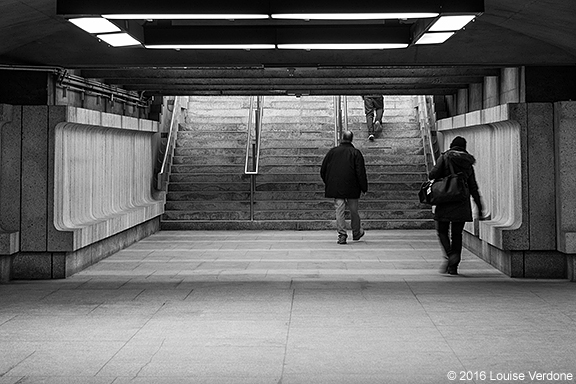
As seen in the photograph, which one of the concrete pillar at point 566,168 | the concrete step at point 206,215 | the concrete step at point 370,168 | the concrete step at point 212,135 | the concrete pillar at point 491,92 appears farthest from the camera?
the concrete step at point 212,135

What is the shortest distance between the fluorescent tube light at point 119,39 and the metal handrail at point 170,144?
28.5 ft

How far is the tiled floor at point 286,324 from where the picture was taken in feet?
16.7

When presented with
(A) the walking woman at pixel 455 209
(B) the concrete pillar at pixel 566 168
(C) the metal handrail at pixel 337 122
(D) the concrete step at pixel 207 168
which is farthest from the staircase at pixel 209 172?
(B) the concrete pillar at pixel 566 168

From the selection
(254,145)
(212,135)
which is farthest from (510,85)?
(212,135)

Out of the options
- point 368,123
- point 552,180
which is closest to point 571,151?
point 552,180

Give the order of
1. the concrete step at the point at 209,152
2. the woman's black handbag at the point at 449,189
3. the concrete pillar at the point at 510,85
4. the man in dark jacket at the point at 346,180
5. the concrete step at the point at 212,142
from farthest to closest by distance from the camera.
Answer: the concrete step at the point at 212,142, the concrete step at the point at 209,152, the man in dark jacket at the point at 346,180, the concrete pillar at the point at 510,85, the woman's black handbag at the point at 449,189

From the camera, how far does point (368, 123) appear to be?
61.1 ft

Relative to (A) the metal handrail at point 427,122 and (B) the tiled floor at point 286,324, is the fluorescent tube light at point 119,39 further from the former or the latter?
(A) the metal handrail at point 427,122

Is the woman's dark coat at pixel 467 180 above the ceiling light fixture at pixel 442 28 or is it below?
below

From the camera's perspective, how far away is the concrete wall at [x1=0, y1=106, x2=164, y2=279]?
9.24 m

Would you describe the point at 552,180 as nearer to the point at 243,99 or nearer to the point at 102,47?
the point at 102,47

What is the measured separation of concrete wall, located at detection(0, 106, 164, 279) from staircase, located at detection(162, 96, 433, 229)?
4.50m

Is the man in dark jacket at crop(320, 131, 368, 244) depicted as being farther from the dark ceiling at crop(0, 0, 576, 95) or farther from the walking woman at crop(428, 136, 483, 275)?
the walking woman at crop(428, 136, 483, 275)

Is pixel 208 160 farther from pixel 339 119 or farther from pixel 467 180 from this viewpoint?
pixel 467 180
